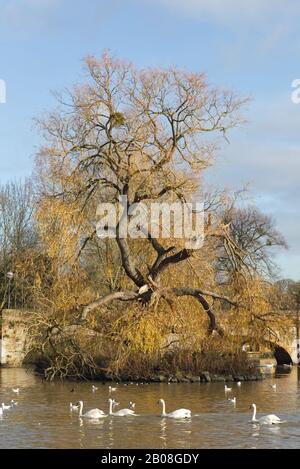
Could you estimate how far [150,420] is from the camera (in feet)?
55.4

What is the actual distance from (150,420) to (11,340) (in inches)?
925

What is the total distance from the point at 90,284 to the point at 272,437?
13.4m

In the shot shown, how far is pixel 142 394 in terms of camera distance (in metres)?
22.8

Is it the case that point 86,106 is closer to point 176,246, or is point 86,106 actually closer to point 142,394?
point 176,246

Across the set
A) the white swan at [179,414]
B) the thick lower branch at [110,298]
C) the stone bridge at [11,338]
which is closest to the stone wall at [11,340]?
the stone bridge at [11,338]

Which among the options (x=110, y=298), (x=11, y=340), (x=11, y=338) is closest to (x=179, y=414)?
(x=110, y=298)

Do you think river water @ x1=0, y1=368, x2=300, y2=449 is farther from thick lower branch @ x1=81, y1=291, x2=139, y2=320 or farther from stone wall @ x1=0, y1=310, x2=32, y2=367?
stone wall @ x1=0, y1=310, x2=32, y2=367

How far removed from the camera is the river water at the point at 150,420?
14.2 metres

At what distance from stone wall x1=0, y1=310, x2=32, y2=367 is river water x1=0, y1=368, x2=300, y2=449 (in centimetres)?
1334

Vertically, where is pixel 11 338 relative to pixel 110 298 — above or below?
below

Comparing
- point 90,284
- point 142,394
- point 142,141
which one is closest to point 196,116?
point 142,141

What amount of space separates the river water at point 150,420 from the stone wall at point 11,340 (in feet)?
43.8

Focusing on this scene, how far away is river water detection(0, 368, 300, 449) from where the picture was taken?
14195 millimetres

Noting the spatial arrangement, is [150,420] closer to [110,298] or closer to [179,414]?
[179,414]
